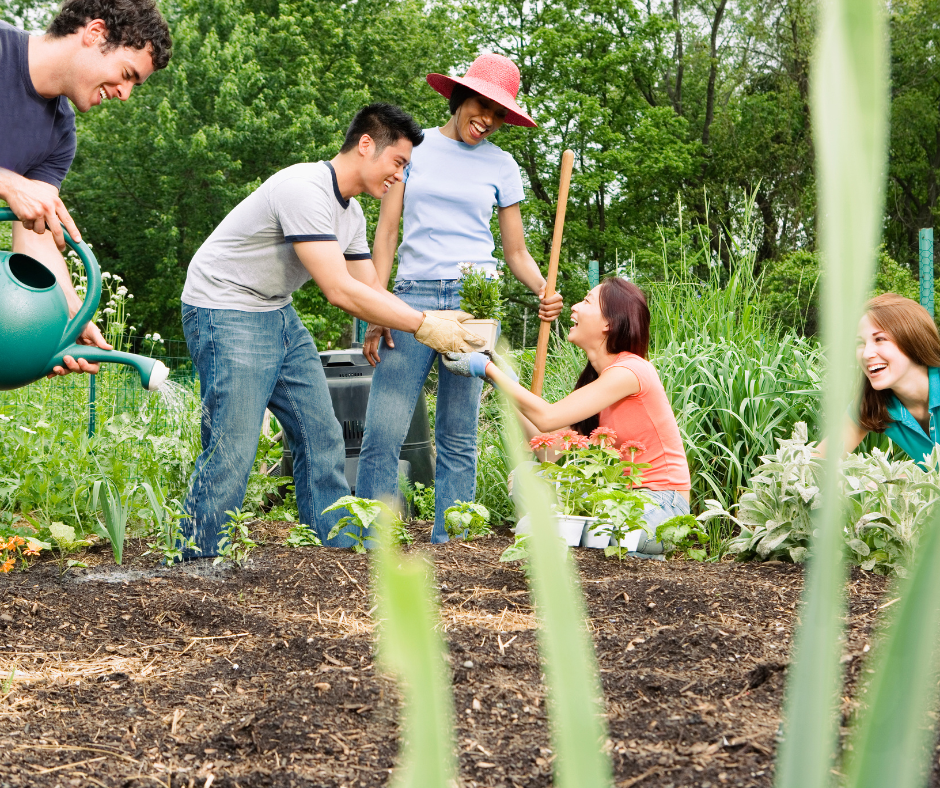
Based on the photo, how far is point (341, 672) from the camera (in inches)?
74.4

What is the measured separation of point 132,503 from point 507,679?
2.13 m

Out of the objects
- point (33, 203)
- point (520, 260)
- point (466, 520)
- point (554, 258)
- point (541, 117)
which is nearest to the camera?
point (33, 203)

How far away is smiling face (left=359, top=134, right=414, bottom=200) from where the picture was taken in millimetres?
3033

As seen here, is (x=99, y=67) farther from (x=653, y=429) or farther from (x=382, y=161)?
(x=653, y=429)

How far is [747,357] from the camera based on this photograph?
4039 millimetres

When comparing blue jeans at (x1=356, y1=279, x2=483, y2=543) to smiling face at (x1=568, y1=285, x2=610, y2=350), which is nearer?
smiling face at (x1=568, y1=285, x2=610, y2=350)

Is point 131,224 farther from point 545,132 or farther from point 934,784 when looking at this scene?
point 934,784

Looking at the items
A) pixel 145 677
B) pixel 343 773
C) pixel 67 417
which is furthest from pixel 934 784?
pixel 67 417

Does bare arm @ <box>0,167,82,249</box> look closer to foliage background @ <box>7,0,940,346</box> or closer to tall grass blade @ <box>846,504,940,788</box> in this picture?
tall grass blade @ <box>846,504,940,788</box>

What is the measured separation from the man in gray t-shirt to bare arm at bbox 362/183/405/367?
0.89 feet

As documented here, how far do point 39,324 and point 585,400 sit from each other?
1797mm

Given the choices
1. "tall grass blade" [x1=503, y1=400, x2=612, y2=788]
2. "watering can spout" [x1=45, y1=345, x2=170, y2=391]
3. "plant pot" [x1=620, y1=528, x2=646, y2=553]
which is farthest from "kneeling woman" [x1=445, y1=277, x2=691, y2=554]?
"tall grass blade" [x1=503, y1=400, x2=612, y2=788]

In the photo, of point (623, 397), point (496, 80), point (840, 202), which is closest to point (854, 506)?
point (623, 397)

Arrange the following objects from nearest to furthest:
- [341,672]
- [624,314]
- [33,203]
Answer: [341,672]
[33,203]
[624,314]
